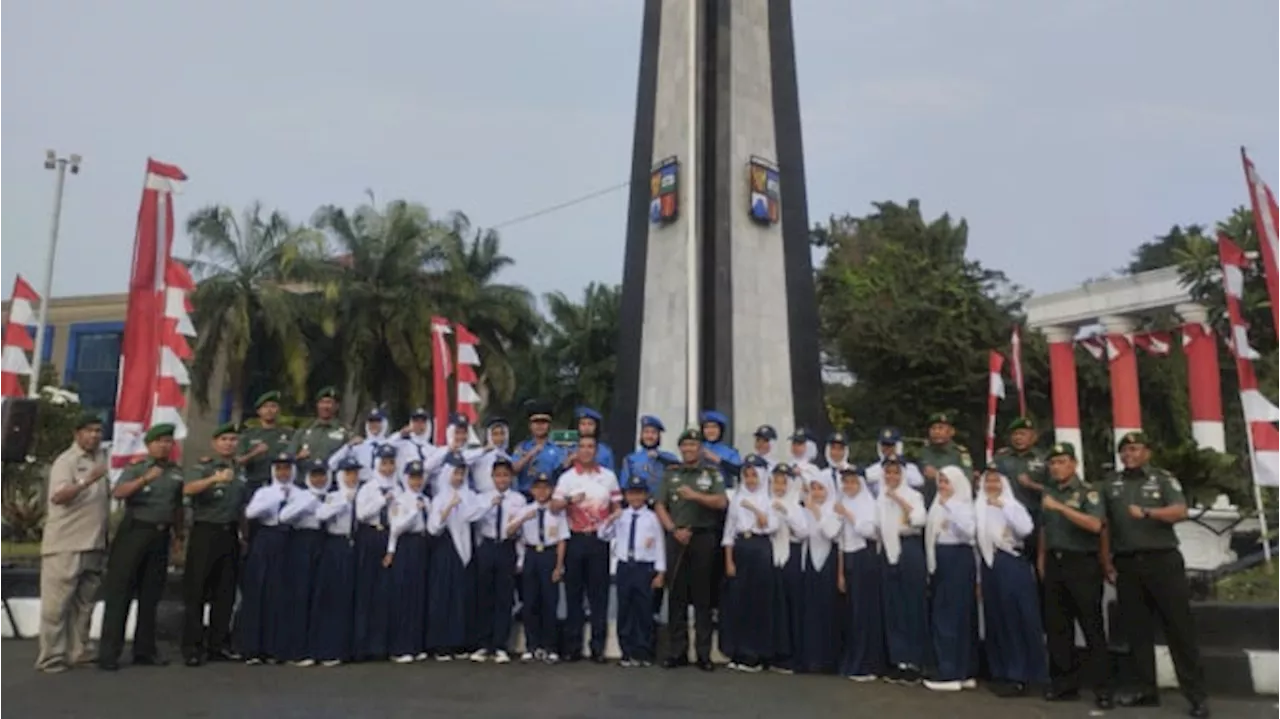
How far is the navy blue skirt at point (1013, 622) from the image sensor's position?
20.9 feet

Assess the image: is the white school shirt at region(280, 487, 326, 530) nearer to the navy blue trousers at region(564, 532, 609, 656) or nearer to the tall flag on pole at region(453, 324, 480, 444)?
the navy blue trousers at region(564, 532, 609, 656)

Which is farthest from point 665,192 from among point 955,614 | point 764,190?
point 955,614

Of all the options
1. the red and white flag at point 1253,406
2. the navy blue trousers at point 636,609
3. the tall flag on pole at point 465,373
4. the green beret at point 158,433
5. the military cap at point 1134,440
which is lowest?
the navy blue trousers at point 636,609

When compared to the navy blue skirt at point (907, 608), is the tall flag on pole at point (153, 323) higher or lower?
higher

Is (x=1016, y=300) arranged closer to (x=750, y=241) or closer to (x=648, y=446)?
(x=750, y=241)

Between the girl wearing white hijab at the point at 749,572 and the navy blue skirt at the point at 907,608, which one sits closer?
the navy blue skirt at the point at 907,608

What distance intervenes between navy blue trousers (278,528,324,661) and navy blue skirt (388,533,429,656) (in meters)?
0.58

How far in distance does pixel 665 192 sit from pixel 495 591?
6.68 meters

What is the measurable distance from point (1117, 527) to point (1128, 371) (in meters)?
8.85

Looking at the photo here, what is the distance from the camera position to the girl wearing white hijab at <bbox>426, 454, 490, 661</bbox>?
294 inches

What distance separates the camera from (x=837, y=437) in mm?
7824

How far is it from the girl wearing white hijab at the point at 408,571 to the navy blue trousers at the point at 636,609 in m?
1.43

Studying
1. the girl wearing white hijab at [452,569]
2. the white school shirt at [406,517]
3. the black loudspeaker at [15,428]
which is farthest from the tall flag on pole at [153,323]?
the girl wearing white hijab at [452,569]

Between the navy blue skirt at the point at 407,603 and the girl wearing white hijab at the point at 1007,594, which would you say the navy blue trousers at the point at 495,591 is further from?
the girl wearing white hijab at the point at 1007,594
